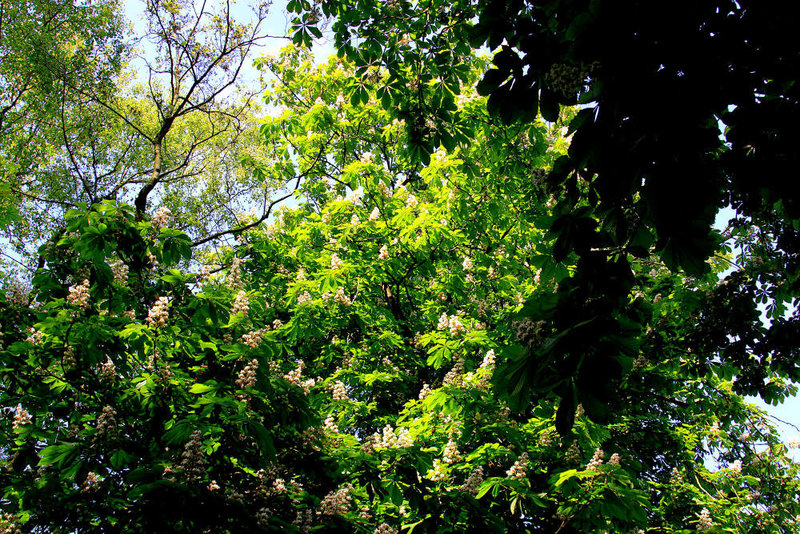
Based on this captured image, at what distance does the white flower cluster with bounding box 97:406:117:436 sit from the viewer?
138 inches

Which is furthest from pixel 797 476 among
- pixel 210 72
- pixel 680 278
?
pixel 210 72

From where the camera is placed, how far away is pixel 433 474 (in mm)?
4625

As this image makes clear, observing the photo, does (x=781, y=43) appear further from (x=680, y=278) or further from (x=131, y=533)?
(x=680, y=278)

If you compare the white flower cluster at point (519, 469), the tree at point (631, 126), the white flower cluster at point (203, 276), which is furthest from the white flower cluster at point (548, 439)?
the white flower cluster at point (203, 276)

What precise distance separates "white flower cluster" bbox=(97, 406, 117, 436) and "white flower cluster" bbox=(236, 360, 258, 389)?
1.06 m

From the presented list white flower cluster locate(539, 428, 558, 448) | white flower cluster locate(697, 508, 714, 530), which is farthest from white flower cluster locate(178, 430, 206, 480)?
white flower cluster locate(697, 508, 714, 530)

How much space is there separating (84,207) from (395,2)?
3215mm

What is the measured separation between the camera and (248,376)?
3529mm

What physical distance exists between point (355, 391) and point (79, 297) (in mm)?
5095

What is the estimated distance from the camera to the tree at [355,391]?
3498 mm

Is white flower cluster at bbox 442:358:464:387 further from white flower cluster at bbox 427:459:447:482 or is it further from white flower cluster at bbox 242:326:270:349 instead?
white flower cluster at bbox 242:326:270:349

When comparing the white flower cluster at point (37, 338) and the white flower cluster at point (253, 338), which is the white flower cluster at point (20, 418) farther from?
the white flower cluster at point (253, 338)

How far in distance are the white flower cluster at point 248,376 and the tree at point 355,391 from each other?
0.02 meters

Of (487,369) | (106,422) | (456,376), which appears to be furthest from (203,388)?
(487,369)
